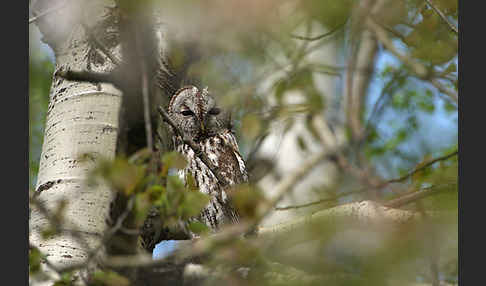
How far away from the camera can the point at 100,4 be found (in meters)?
1.97

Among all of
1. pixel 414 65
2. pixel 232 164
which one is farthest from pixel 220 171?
pixel 414 65

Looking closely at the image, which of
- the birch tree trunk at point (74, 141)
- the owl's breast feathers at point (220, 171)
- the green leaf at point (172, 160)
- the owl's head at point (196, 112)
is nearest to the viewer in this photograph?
the green leaf at point (172, 160)

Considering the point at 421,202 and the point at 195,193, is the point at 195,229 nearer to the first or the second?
the point at 195,193

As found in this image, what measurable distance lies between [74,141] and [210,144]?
1.53m

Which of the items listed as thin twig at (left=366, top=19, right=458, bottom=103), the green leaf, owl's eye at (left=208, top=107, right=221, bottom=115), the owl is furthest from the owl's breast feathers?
the green leaf

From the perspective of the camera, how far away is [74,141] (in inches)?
68.4

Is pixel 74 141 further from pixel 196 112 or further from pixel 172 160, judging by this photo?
pixel 196 112

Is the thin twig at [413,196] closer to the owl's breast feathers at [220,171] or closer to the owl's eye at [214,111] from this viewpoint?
the owl's breast feathers at [220,171]

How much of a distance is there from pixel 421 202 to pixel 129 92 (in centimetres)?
82

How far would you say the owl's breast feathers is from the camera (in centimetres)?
279

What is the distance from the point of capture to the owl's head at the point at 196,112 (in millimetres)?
3281

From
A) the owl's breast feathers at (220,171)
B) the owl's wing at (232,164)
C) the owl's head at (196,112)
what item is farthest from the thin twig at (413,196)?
the owl's head at (196,112)

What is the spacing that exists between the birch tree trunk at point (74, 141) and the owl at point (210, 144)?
3.30ft

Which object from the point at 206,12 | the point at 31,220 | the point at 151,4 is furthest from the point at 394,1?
the point at 31,220
